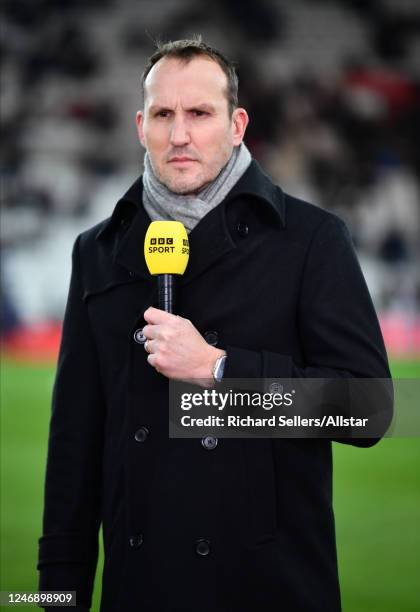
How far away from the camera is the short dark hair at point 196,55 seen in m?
2.19

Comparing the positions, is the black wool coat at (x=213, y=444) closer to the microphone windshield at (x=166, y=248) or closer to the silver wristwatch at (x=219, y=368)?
the silver wristwatch at (x=219, y=368)

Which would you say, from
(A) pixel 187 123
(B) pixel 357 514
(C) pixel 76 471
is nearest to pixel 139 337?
(C) pixel 76 471

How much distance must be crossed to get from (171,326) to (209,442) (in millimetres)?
328

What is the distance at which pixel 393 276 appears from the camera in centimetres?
1681

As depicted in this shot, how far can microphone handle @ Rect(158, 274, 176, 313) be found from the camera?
78.4 inches

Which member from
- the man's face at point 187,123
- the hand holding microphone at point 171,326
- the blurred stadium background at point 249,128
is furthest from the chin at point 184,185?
the blurred stadium background at point 249,128

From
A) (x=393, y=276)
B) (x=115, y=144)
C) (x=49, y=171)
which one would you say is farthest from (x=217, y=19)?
(x=393, y=276)

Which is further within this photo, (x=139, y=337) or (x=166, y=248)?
(x=139, y=337)

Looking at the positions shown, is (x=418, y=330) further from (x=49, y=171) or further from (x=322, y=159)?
(x=49, y=171)

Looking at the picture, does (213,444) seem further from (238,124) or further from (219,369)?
(238,124)

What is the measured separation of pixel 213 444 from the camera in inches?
82.0

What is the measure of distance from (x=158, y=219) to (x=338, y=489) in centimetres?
508

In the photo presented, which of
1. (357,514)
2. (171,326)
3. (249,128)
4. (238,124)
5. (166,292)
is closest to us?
(171,326)

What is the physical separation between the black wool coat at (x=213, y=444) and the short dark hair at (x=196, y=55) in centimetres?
18
